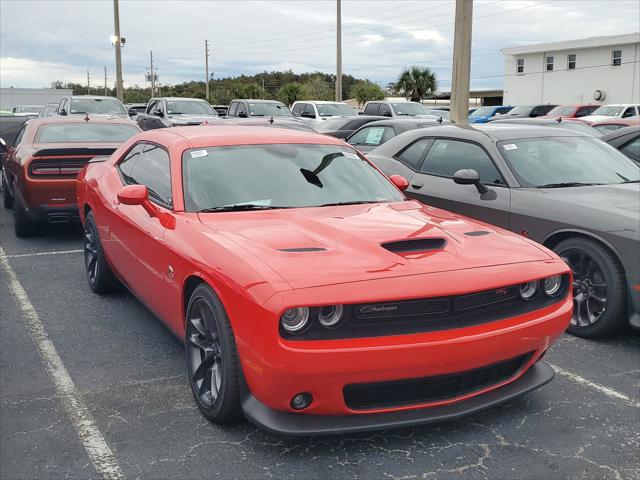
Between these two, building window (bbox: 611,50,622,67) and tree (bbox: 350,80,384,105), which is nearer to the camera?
building window (bbox: 611,50,622,67)

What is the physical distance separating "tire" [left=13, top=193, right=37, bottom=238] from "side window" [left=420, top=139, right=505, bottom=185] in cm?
475

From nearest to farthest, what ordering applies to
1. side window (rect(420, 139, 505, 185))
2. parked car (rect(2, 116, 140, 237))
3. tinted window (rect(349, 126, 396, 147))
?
side window (rect(420, 139, 505, 185))
parked car (rect(2, 116, 140, 237))
tinted window (rect(349, 126, 396, 147))

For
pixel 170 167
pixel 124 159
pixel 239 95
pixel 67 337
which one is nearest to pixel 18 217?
pixel 124 159

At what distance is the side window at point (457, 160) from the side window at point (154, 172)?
2.88m

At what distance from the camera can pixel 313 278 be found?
123 inches

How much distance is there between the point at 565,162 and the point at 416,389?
3.58 meters

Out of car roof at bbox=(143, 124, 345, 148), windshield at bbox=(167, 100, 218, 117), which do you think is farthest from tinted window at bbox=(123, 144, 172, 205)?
windshield at bbox=(167, 100, 218, 117)

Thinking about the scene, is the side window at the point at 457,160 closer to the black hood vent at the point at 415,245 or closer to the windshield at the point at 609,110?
the black hood vent at the point at 415,245

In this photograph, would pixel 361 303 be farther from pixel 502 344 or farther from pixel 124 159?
pixel 124 159

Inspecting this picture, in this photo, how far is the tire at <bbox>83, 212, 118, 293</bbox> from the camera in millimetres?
5895

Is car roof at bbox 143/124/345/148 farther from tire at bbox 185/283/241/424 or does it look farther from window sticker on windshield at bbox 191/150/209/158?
tire at bbox 185/283/241/424

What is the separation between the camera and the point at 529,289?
11.9ft

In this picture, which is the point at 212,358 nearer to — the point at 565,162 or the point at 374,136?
the point at 565,162

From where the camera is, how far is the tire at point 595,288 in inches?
194
